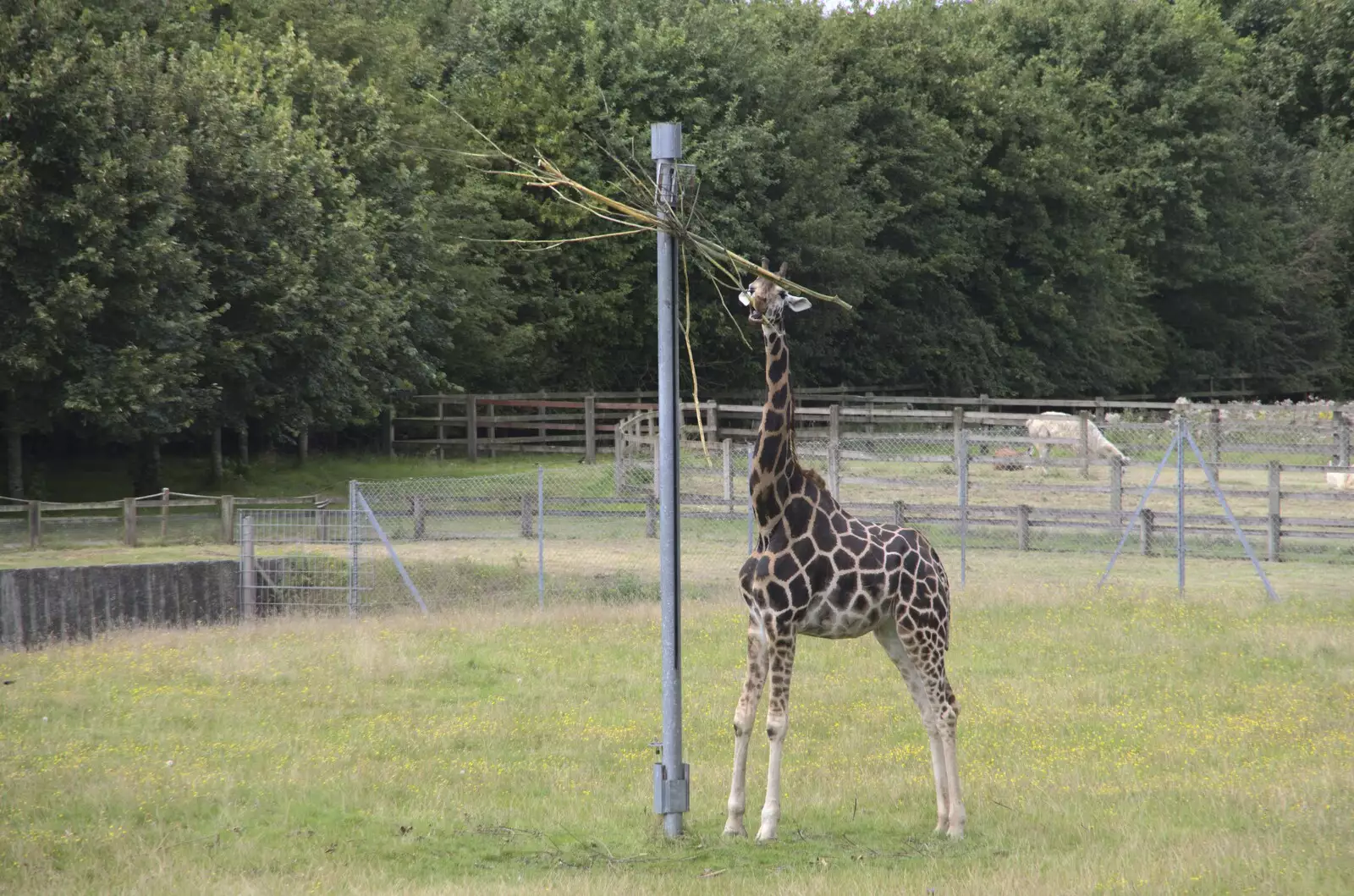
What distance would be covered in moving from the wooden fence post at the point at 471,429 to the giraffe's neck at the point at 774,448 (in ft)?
107

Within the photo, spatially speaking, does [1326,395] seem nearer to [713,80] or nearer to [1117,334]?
[1117,334]

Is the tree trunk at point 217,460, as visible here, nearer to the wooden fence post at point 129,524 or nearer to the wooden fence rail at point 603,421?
the wooden fence rail at point 603,421

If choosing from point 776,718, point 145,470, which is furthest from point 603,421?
point 776,718

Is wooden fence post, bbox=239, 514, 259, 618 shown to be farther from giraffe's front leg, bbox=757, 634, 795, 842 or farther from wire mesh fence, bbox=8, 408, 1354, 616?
giraffe's front leg, bbox=757, 634, 795, 842

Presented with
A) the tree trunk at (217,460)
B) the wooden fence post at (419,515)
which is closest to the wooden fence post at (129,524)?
the wooden fence post at (419,515)

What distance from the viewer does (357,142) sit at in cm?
3769

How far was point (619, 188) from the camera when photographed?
9883 millimetres

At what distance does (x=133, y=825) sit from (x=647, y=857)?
3525 mm

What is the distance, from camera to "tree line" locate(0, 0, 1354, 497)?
27453 mm

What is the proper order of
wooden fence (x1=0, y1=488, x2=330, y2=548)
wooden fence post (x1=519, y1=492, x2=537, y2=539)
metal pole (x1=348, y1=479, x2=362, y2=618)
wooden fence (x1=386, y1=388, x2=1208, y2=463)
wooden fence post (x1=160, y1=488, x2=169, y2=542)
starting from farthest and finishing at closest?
wooden fence (x1=386, y1=388, x2=1208, y2=463) < wooden fence post (x1=519, y1=492, x2=537, y2=539) < wooden fence post (x1=160, y1=488, x2=169, y2=542) < wooden fence (x1=0, y1=488, x2=330, y2=548) < metal pole (x1=348, y1=479, x2=362, y2=618)

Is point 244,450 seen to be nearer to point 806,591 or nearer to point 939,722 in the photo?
point 806,591

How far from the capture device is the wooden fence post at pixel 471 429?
4219 centimetres

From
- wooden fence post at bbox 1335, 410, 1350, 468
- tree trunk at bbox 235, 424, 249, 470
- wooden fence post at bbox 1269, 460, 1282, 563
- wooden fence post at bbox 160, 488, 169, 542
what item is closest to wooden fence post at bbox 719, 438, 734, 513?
wooden fence post at bbox 1269, 460, 1282, 563

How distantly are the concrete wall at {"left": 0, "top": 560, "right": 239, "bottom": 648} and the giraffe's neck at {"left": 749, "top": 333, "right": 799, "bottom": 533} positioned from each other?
13172 millimetres
